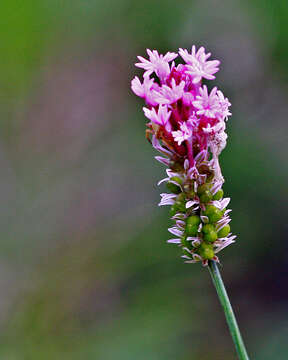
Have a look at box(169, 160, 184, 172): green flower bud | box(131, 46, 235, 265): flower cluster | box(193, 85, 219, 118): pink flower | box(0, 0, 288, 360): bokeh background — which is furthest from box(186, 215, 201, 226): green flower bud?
box(0, 0, 288, 360): bokeh background

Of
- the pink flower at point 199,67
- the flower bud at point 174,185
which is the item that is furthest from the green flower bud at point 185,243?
the pink flower at point 199,67

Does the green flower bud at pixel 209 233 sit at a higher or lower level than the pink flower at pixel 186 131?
lower

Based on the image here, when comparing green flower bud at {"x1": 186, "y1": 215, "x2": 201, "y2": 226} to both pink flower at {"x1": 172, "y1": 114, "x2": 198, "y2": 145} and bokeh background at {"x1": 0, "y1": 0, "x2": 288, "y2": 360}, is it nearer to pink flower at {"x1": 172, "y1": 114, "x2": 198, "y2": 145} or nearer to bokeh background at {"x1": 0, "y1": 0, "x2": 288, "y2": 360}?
pink flower at {"x1": 172, "y1": 114, "x2": 198, "y2": 145}

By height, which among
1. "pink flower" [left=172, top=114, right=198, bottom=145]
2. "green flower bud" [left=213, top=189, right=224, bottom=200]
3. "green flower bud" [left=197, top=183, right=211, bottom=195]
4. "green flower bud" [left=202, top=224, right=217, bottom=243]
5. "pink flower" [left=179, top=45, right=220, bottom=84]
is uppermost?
"pink flower" [left=179, top=45, right=220, bottom=84]

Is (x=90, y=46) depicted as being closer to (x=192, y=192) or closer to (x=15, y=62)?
(x=15, y=62)

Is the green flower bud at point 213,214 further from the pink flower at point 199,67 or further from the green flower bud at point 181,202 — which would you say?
the pink flower at point 199,67

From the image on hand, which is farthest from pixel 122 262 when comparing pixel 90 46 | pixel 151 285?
pixel 90 46
